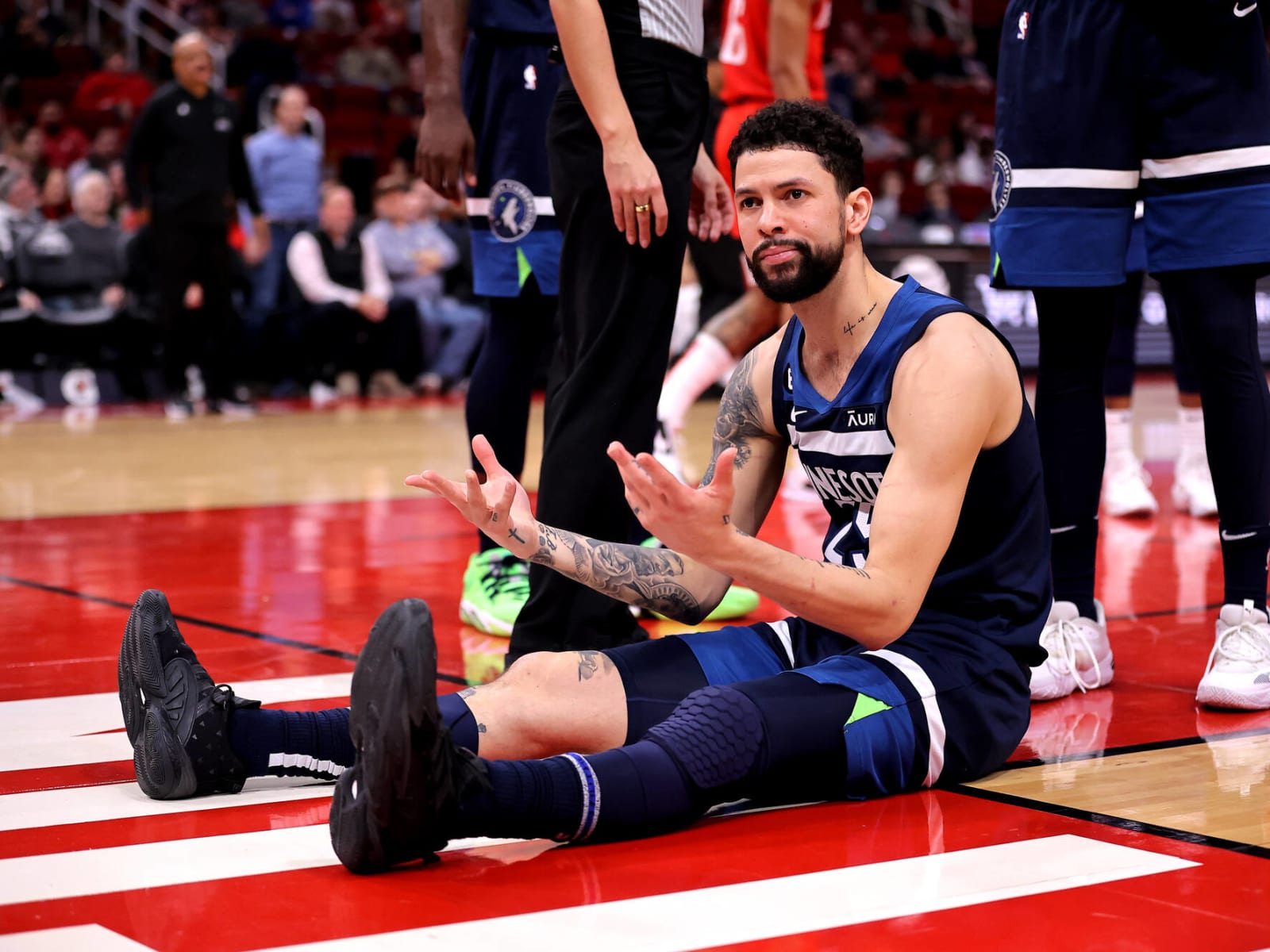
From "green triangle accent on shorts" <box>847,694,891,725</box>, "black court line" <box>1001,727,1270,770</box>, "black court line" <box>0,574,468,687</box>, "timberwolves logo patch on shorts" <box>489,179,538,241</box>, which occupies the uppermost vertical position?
"timberwolves logo patch on shorts" <box>489,179,538,241</box>

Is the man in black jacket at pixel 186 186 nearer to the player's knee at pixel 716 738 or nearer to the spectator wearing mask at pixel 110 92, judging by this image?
the spectator wearing mask at pixel 110 92

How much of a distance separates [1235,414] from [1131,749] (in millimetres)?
788

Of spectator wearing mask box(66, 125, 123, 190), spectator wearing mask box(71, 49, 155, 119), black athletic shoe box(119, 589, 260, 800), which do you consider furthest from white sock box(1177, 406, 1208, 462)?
A: spectator wearing mask box(71, 49, 155, 119)

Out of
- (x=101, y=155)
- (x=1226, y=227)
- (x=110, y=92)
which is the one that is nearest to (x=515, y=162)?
(x=1226, y=227)

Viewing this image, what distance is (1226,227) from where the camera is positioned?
3.17 metres

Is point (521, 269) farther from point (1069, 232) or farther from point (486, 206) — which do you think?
point (1069, 232)

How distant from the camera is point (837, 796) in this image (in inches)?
96.5

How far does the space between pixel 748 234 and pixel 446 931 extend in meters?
1.19

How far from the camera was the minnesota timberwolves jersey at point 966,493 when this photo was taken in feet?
8.29

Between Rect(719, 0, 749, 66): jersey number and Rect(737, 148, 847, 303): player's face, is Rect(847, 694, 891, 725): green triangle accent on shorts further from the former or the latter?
Rect(719, 0, 749, 66): jersey number

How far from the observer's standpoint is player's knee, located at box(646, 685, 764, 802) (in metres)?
2.19

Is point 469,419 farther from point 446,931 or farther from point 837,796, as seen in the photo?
point 446,931

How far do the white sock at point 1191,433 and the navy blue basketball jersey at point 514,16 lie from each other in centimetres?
293

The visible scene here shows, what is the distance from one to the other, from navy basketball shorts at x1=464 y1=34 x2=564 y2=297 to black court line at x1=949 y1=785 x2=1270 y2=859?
1.84m
